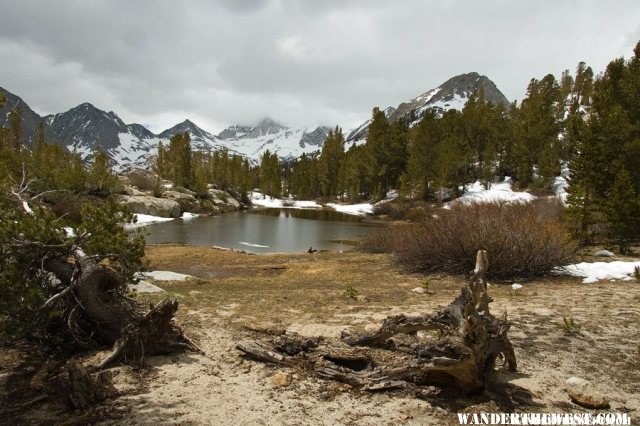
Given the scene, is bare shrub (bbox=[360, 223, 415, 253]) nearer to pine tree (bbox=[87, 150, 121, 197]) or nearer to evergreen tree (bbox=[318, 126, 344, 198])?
pine tree (bbox=[87, 150, 121, 197])

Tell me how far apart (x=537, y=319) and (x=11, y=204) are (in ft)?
31.8

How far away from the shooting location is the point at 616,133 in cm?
2216

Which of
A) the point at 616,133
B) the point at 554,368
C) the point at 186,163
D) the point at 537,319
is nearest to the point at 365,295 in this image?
the point at 537,319

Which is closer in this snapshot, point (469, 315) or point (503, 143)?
point (469, 315)

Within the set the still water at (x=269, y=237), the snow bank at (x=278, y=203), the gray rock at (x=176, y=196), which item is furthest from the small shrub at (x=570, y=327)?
the snow bank at (x=278, y=203)

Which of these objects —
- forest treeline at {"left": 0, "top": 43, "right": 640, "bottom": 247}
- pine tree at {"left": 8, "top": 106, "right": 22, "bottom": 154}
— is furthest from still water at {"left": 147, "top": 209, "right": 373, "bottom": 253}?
pine tree at {"left": 8, "top": 106, "right": 22, "bottom": 154}

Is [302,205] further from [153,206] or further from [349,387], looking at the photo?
[349,387]

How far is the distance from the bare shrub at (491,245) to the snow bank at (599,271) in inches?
13.7

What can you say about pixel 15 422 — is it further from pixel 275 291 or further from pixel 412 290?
pixel 412 290

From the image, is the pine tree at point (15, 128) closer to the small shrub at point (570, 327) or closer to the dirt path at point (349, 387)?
the dirt path at point (349, 387)

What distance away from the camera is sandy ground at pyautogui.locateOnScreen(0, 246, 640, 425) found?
424cm

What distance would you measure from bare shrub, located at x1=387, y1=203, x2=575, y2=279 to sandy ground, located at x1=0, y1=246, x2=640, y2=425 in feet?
2.67

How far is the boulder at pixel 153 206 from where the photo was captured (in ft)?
170

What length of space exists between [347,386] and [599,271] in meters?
11.3
